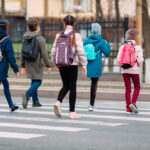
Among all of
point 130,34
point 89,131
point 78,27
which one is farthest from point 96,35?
point 78,27

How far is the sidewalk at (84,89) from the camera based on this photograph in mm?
15875

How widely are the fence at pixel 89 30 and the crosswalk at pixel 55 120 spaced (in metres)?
8.67

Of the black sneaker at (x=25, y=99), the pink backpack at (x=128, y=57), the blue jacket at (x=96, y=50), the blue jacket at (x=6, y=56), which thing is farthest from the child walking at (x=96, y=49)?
the blue jacket at (x=6, y=56)

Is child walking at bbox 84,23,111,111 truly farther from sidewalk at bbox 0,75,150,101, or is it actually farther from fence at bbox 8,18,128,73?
fence at bbox 8,18,128,73

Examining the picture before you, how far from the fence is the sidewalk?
317 cm

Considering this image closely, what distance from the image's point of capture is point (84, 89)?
17.1 m

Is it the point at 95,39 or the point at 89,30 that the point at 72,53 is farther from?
the point at 89,30

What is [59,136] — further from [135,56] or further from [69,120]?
[135,56]

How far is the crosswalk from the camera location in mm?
→ 9477

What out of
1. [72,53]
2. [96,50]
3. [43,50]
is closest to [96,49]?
[96,50]

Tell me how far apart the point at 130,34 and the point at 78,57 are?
62.3 inches

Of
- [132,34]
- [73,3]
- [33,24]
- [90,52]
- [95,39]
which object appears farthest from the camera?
[73,3]

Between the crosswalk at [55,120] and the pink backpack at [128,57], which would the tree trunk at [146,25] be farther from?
the pink backpack at [128,57]

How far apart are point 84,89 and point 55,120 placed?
6.23 m
